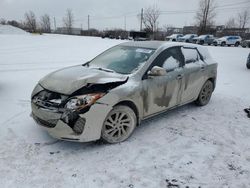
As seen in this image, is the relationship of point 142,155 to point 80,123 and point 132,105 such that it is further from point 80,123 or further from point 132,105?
point 80,123

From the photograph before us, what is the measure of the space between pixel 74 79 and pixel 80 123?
2.35ft

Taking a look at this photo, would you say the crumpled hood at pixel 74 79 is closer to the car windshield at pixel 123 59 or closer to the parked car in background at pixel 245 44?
the car windshield at pixel 123 59

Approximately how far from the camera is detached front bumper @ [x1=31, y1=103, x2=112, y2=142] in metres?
3.06

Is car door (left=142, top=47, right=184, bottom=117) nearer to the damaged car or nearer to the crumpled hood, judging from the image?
the damaged car

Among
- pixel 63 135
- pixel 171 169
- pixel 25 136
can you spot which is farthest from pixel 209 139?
pixel 25 136

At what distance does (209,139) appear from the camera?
379 cm

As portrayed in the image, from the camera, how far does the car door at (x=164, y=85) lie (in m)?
3.77

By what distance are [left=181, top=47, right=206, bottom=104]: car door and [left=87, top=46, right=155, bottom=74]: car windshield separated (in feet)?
3.05

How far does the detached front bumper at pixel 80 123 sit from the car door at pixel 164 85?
0.84m

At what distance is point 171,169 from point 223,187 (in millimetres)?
638

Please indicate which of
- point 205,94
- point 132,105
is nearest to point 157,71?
point 132,105

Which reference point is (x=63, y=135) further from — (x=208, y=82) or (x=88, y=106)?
(x=208, y=82)

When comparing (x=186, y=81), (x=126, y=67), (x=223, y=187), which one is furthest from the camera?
(x=186, y=81)

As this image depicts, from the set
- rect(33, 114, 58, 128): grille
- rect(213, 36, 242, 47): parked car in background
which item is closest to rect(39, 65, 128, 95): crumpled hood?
rect(33, 114, 58, 128): grille
